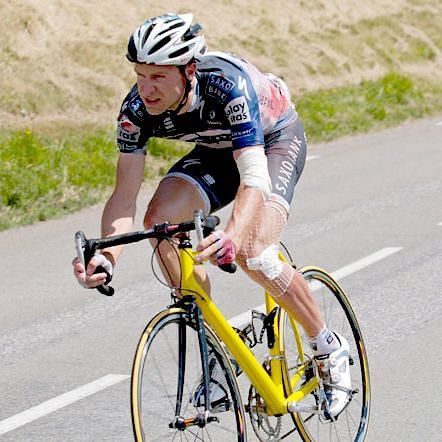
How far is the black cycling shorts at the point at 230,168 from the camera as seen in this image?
5.31 meters

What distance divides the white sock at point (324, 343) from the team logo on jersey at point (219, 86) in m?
1.16

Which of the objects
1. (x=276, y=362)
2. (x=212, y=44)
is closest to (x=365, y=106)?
(x=212, y=44)

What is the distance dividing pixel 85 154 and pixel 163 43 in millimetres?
8730

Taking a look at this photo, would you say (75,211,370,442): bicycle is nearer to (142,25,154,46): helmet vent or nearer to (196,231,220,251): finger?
(196,231,220,251): finger

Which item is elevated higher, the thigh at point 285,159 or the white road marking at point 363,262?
the thigh at point 285,159

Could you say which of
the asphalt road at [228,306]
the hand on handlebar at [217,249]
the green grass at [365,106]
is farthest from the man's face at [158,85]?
the green grass at [365,106]

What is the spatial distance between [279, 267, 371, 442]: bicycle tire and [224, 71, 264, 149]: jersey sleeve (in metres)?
0.91

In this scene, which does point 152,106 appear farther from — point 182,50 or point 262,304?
point 262,304

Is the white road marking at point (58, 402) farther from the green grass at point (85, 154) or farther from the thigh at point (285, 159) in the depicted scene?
the green grass at point (85, 154)

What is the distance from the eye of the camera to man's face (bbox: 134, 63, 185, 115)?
479cm

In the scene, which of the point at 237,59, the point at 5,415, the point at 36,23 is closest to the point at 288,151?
the point at 237,59

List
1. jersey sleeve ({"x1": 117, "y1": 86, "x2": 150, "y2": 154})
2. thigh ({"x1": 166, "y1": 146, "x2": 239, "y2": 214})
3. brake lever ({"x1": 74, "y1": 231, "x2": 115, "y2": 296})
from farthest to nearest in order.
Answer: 1. thigh ({"x1": 166, "y1": 146, "x2": 239, "y2": 214})
2. jersey sleeve ({"x1": 117, "y1": 86, "x2": 150, "y2": 154})
3. brake lever ({"x1": 74, "y1": 231, "x2": 115, "y2": 296})

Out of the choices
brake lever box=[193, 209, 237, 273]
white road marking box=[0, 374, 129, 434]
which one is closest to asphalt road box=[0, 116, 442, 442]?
white road marking box=[0, 374, 129, 434]

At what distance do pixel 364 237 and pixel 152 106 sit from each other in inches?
231
